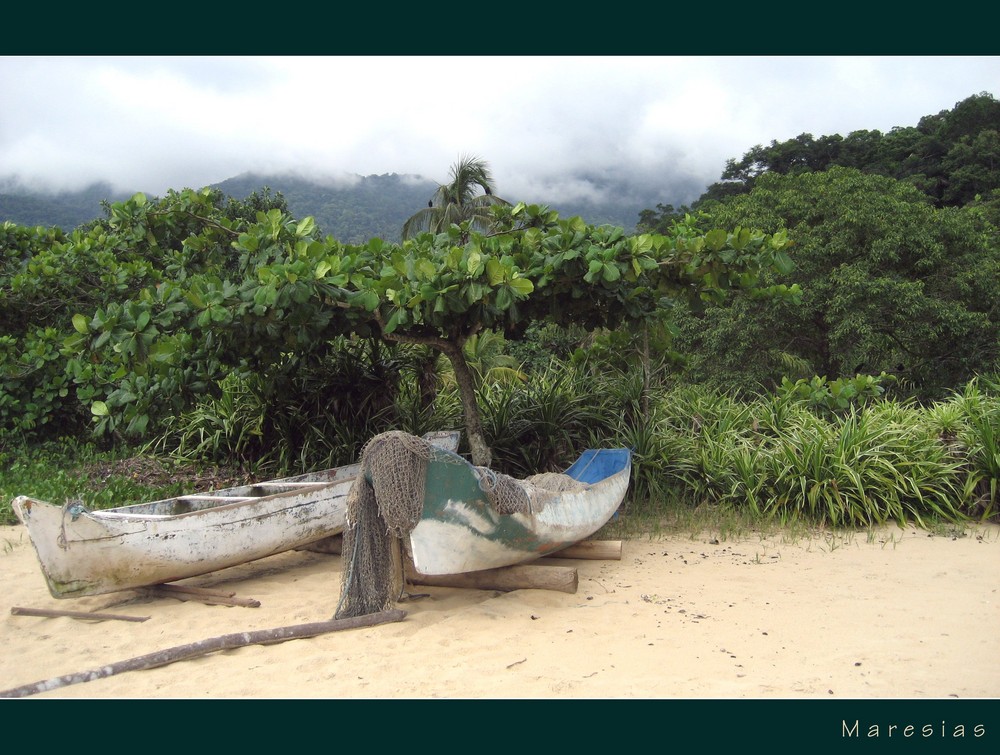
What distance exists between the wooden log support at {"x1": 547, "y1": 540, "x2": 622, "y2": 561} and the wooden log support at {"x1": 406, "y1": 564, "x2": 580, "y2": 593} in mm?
593

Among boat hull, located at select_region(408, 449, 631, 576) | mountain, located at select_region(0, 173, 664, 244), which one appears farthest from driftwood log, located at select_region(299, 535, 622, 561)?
mountain, located at select_region(0, 173, 664, 244)

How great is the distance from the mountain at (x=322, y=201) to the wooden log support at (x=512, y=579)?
30.2 metres

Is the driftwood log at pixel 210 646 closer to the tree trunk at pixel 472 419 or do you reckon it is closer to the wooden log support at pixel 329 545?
the wooden log support at pixel 329 545

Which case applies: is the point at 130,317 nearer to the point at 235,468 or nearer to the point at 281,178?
the point at 235,468

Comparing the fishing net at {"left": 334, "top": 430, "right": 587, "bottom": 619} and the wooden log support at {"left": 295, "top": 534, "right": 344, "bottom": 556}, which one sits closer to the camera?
the fishing net at {"left": 334, "top": 430, "right": 587, "bottom": 619}

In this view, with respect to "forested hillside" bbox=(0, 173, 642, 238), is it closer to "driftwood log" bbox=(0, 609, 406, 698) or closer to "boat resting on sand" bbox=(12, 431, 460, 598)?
"boat resting on sand" bbox=(12, 431, 460, 598)

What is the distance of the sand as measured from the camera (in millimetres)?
3748

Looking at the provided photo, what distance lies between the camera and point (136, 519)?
4.82m

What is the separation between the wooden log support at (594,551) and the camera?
581 centimetres

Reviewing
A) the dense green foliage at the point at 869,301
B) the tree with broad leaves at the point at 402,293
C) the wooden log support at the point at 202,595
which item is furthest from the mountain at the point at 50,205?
the wooden log support at the point at 202,595

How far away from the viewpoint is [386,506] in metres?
4.52

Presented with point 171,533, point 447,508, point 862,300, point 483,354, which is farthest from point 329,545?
point 862,300

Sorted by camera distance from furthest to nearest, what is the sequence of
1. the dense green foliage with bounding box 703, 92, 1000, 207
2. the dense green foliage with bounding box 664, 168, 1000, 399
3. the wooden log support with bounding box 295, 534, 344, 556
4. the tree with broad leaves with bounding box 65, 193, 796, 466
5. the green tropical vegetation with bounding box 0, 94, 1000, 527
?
the dense green foliage with bounding box 703, 92, 1000, 207
the dense green foliage with bounding box 664, 168, 1000, 399
the wooden log support with bounding box 295, 534, 344, 556
the green tropical vegetation with bounding box 0, 94, 1000, 527
the tree with broad leaves with bounding box 65, 193, 796, 466

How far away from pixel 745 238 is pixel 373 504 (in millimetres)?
3365
